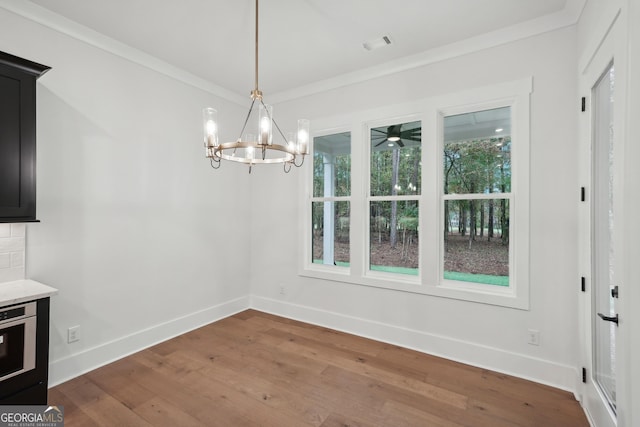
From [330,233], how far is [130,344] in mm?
2458

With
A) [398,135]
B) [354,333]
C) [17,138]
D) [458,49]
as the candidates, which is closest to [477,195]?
[398,135]

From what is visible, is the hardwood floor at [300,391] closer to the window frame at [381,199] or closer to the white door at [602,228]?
the white door at [602,228]

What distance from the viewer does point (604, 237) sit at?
1953 mm

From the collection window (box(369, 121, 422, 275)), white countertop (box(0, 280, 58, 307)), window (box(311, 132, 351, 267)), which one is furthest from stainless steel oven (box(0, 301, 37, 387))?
window (box(369, 121, 422, 275))

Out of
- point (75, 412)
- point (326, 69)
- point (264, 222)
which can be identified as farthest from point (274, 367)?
point (326, 69)

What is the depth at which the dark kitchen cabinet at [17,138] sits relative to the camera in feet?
6.59

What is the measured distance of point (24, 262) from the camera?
2377mm

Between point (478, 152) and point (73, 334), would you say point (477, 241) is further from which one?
point (73, 334)

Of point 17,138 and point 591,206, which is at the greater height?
point 17,138

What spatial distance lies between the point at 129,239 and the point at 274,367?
6.21 ft

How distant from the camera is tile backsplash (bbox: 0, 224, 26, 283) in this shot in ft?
7.45

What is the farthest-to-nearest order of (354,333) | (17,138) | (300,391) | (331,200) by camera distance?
1. (331,200)
2. (354,333)
3. (300,391)
4. (17,138)

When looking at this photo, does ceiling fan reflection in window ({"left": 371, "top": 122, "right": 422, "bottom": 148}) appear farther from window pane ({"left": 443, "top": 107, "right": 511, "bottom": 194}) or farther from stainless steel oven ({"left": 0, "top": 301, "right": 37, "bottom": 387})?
stainless steel oven ({"left": 0, "top": 301, "right": 37, "bottom": 387})

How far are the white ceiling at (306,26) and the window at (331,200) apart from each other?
96 centimetres
